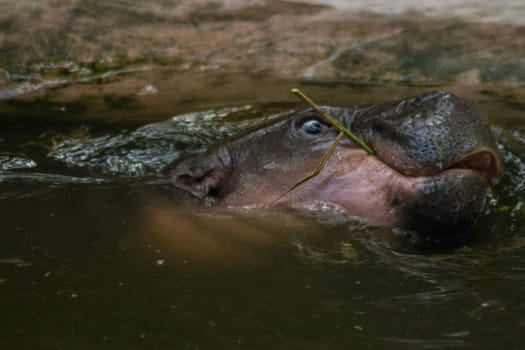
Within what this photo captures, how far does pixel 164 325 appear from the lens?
2539 mm

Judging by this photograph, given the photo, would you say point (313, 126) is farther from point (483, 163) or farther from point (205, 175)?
point (483, 163)

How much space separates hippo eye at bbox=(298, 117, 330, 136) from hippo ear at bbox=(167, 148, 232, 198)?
1.47ft

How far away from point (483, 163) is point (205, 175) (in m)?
1.39

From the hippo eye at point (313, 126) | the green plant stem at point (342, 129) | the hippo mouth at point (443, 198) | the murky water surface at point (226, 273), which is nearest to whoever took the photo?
the murky water surface at point (226, 273)

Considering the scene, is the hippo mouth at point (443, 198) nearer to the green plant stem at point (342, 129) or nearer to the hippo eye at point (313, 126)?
the green plant stem at point (342, 129)

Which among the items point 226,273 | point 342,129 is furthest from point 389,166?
point 226,273

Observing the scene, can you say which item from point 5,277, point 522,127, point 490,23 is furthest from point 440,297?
point 490,23

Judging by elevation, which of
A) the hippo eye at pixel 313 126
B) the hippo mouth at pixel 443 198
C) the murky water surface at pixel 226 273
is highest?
the hippo eye at pixel 313 126

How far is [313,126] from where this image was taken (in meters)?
3.66

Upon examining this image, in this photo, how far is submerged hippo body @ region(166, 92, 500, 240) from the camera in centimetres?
311

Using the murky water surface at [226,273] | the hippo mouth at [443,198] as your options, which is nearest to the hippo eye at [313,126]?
the murky water surface at [226,273]

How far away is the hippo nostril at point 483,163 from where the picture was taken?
3.18 m

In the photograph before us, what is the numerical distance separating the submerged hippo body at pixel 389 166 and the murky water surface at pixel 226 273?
101mm

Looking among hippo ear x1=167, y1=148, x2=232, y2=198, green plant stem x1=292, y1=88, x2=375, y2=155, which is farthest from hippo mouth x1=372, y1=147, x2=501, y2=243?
hippo ear x1=167, y1=148, x2=232, y2=198
